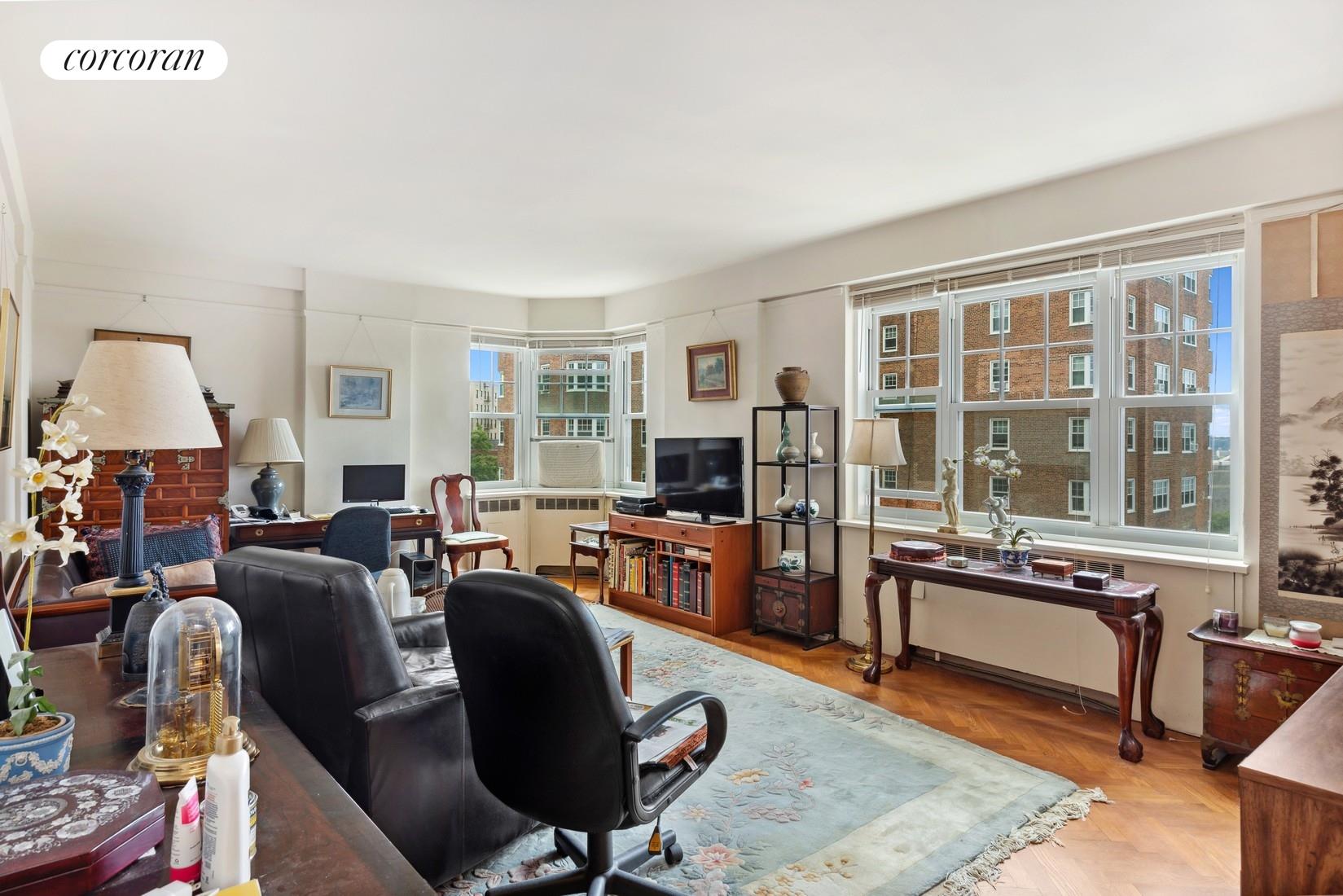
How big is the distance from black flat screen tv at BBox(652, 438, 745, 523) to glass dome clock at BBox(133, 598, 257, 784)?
12.8ft

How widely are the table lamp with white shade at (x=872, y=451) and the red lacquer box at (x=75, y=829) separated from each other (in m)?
3.61

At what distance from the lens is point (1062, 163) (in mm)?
3387

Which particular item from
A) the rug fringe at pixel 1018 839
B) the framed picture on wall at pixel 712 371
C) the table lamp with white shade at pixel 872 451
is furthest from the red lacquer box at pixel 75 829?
the framed picture on wall at pixel 712 371

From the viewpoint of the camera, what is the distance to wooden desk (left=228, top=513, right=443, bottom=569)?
16.1 feet

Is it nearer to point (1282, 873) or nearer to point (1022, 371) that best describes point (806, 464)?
point (1022, 371)

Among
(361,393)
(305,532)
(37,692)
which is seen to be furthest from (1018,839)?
(361,393)

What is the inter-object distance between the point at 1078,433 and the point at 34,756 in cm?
414

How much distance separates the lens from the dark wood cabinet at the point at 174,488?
14.9 feet

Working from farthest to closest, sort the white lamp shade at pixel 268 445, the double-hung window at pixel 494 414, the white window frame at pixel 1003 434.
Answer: the double-hung window at pixel 494 414
the white lamp shade at pixel 268 445
the white window frame at pixel 1003 434

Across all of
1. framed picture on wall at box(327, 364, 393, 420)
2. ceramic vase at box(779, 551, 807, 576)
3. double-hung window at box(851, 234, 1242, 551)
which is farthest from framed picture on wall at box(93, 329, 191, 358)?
double-hung window at box(851, 234, 1242, 551)

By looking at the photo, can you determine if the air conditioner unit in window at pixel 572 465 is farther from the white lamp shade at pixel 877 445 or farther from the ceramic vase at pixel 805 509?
the white lamp shade at pixel 877 445

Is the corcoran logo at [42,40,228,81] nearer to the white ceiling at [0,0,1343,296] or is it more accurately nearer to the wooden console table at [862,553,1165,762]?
the white ceiling at [0,0,1343,296]

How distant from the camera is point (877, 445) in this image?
410 cm

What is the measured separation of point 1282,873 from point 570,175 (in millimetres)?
3526
